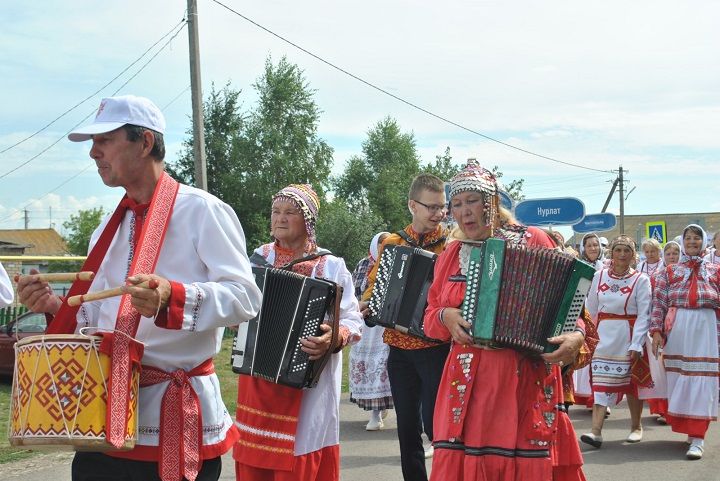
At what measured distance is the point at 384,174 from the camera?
2761 inches

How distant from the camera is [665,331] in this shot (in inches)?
363

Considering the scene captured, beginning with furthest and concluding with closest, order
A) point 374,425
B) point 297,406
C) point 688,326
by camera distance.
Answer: point 374,425, point 688,326, point 297,406

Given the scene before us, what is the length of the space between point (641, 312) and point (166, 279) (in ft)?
23.1

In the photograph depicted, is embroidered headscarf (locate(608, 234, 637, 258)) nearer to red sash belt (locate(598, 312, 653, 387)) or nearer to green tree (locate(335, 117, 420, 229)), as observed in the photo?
red sash belt (locate(598, 312, 653, 387))

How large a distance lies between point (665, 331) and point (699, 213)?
79.3 meters

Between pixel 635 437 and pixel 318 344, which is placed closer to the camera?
pixel 318 344

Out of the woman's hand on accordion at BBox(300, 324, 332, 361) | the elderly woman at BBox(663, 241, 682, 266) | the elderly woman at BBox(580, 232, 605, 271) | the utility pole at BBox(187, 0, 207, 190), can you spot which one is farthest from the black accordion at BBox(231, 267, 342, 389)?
the utility pole at BBox(187, 0, 207, 190)

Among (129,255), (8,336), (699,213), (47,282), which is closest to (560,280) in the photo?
(129,255)

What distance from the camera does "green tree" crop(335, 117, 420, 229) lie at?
226ft

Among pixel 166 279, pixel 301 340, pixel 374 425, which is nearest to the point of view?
pixel 166 279

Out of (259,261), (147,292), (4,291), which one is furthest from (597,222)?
(147,292)

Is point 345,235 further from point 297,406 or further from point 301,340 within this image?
point 301,340

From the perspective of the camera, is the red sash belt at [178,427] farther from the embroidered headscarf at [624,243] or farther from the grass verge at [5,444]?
the embroidered headscarf at [624,243]

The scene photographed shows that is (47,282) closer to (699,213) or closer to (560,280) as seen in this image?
(560,280)
